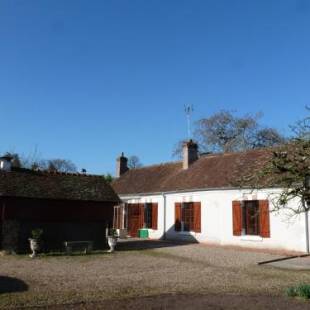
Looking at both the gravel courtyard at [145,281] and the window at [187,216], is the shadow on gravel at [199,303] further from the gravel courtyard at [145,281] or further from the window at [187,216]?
the window at [187,216]

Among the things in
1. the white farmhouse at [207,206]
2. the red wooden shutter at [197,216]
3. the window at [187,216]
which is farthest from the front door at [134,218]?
the red wooden shutter at [197,216]

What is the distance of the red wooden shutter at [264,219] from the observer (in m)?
17.3

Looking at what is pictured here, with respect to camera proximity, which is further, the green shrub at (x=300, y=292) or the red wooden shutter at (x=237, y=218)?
the red wooden shutter at (x=237, y=218)

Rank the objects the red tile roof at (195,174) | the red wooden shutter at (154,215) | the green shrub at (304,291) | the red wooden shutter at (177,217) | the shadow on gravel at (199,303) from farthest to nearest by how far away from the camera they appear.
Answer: the red wooden shutter at (154,215) → the red wooden shutter at (177,217) → the red tile roof at (195,174) → the green shrub at (304,291) → the shadow on gravel at (199,303)

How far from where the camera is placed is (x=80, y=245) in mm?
15828

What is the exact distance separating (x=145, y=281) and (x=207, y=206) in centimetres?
1062

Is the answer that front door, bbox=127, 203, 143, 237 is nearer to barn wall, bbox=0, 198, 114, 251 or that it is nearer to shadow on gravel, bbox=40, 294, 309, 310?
barn wall, bbox=0, 198, 114, 251

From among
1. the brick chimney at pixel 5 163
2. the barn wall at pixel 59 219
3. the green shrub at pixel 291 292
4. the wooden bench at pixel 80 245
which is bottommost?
the green shrub at pixel 291 292

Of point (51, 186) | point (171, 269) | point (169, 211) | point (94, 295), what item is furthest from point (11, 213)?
point (169, 211)

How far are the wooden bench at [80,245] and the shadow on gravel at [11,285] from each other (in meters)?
5.53

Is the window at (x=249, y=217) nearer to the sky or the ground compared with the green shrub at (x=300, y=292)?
nearer to the sky

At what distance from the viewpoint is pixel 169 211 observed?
22438mm

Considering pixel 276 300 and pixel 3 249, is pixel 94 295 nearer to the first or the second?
pixel 276 300

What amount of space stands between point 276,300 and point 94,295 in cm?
357
